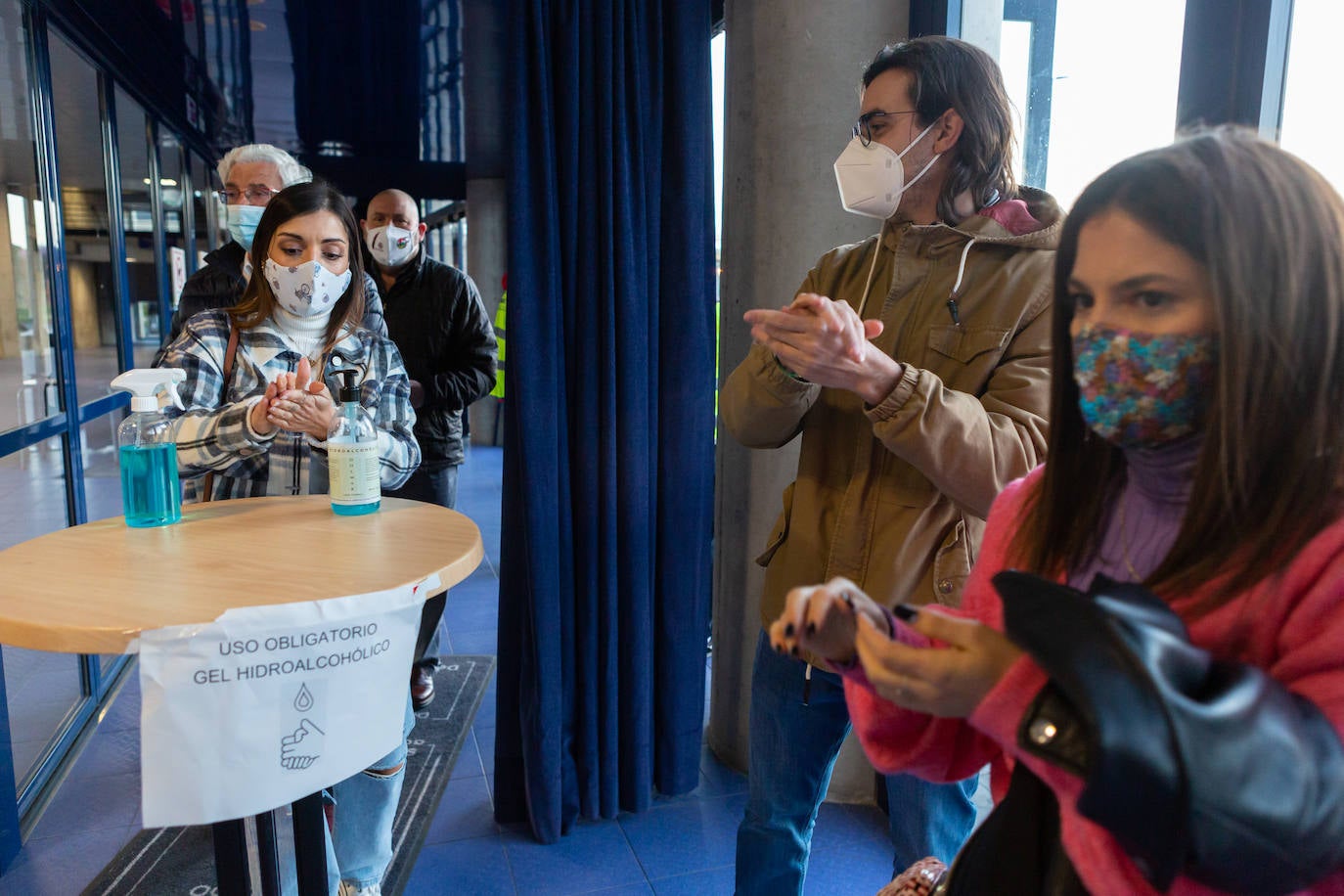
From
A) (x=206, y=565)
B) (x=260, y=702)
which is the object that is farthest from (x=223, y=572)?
(x=260, y=702)

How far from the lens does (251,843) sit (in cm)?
188

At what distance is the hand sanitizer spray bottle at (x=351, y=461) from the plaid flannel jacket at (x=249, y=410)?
A: 99mm

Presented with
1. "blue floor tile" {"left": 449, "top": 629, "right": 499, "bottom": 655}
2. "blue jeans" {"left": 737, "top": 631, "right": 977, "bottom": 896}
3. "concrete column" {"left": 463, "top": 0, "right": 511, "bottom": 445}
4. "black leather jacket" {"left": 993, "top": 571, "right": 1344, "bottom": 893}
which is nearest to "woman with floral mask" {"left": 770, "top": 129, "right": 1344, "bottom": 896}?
"black leather jacket" {"left": 993, "top": 571, "right": 1344, "bottom": 893}

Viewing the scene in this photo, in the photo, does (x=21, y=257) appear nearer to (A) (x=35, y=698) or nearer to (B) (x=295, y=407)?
(A) (x=35, y=698)

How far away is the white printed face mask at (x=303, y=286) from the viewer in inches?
65.9

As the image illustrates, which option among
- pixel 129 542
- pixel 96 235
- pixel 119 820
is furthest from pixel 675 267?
pixel 96 235

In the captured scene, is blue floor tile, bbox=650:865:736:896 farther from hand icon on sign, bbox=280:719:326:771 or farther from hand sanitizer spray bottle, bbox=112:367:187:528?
hand sanitizer spray bottle, bbox=112:367:187:528

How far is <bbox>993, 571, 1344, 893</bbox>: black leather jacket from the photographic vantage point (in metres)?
0.48

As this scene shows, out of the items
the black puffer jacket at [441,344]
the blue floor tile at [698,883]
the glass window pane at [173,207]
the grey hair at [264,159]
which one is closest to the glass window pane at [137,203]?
the glass window pane at [173,207]

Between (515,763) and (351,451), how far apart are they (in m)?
1.10

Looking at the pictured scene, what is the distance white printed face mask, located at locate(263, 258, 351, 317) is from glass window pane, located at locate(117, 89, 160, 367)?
2.82 m

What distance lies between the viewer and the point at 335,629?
104cm

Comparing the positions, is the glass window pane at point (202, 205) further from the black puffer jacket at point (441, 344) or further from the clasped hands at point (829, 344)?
the clasped hands at point (829, 344)

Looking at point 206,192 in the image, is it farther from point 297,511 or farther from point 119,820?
point 297,511
